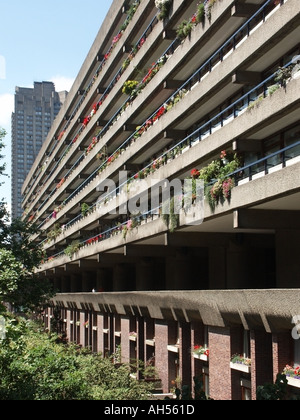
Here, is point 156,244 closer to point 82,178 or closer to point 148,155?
point 148,155

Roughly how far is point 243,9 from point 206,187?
23.9 feet

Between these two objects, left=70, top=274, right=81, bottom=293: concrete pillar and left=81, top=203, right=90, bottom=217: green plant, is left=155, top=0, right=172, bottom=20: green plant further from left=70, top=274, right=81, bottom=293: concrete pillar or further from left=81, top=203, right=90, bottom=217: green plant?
left=70, top=274, right=81, bottom=293: concrete pillar

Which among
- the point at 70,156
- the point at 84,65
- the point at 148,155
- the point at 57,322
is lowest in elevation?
the point at 57,322

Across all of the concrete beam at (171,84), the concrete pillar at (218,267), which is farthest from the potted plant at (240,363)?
the concrete beam at (171,84)

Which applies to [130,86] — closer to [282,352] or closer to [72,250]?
[72,250]

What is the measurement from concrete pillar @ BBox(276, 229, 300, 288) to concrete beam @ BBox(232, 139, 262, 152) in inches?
136

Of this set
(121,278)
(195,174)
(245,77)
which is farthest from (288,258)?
(121,278)

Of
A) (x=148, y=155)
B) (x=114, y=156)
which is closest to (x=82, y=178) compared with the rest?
(x=114, y=156)

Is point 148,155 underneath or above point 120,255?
above

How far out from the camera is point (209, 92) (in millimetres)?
28000

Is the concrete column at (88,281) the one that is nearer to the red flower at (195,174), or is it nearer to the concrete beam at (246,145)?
the red flower at (195,174)

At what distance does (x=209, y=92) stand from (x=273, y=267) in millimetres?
8980

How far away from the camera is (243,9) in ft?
82.6

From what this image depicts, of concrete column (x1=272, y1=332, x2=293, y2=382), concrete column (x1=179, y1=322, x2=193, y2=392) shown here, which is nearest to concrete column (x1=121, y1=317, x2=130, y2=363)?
concrete column (x1=179, y1=322, x2=193, y2=392)
